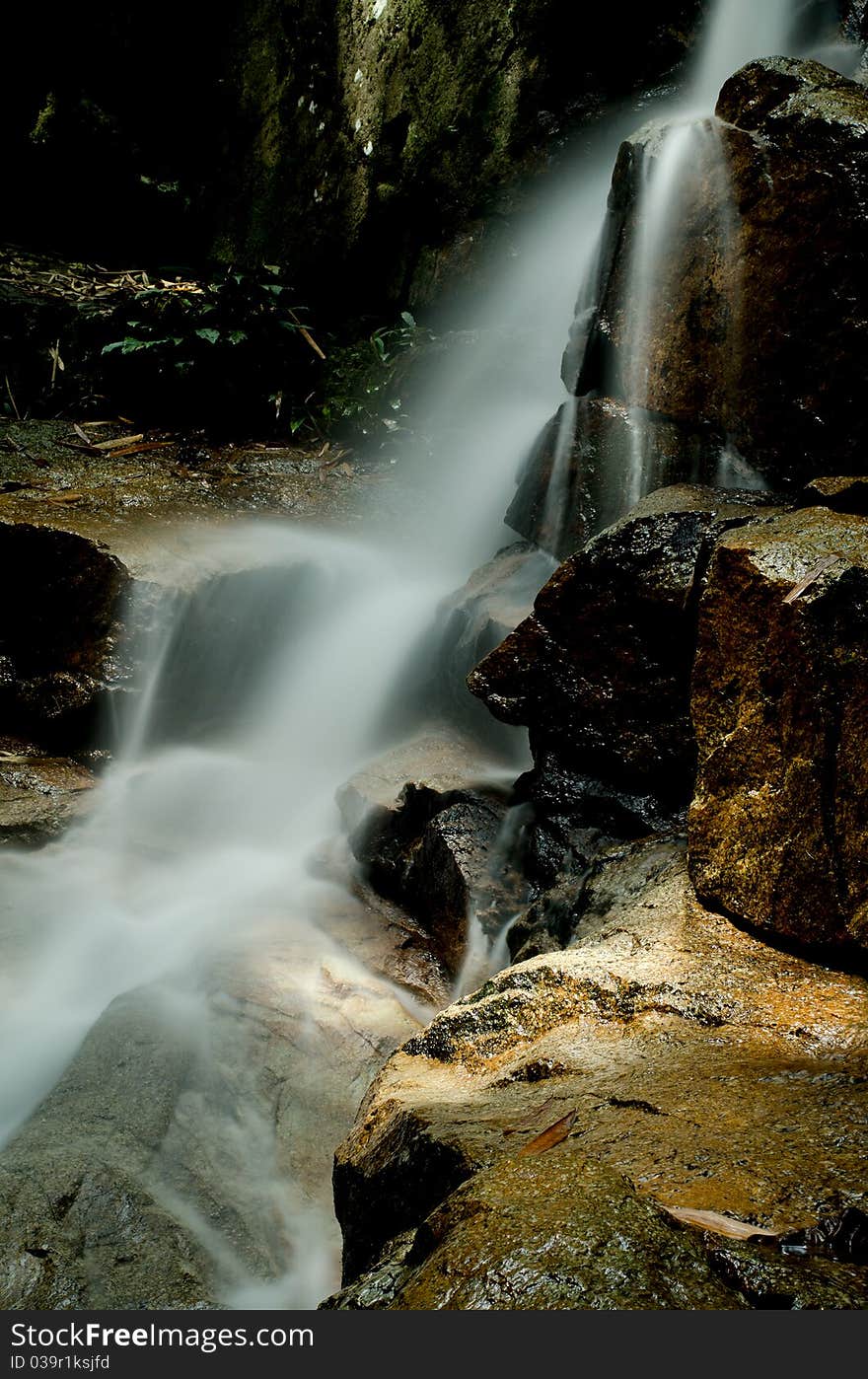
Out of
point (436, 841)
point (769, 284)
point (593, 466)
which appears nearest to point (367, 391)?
point (593, 466)

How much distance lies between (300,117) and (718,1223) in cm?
1145

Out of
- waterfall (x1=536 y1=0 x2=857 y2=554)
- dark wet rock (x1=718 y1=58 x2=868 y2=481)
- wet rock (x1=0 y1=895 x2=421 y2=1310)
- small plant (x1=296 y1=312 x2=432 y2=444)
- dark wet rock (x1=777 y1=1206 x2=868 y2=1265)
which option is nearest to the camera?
dark wet rock (x1=777 y1=1206 x2=868 y2=1265)

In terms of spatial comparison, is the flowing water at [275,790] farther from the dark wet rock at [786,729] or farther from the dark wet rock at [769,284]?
the dark wet rock at [786,729]

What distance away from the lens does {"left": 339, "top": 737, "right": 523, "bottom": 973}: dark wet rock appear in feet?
13.2

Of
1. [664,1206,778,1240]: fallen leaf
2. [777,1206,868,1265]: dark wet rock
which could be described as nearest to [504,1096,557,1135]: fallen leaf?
[664,1206,778,1240]: fallen leaf

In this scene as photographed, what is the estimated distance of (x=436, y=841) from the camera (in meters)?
4.32

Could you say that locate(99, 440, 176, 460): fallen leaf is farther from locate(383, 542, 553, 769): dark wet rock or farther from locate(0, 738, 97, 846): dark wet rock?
locate(383, 542, 553, 769): dark wet rock

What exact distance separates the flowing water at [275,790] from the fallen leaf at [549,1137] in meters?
1.45

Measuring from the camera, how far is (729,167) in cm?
418

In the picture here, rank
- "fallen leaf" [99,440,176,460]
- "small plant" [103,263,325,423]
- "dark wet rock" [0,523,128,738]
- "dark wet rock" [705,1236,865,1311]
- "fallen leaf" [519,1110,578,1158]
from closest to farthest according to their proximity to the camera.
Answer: "dark wet rock" [705,1236,865,1311] < "fallen leaf" [519,1110,578,1158] < "dark wet rock" [0,523,128,738] < "fallen leaf" [99,440,176,460] < "small plant" [103,263,325,423]

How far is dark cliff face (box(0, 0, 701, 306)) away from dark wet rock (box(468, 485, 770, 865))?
5.80 meters

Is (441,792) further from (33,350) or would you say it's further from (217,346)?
(33,350)

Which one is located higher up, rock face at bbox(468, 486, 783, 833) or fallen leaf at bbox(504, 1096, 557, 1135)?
rock face at bbox(468, 486, 783, 833)

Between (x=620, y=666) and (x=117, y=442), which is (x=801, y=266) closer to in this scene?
(x=620, y=666)
